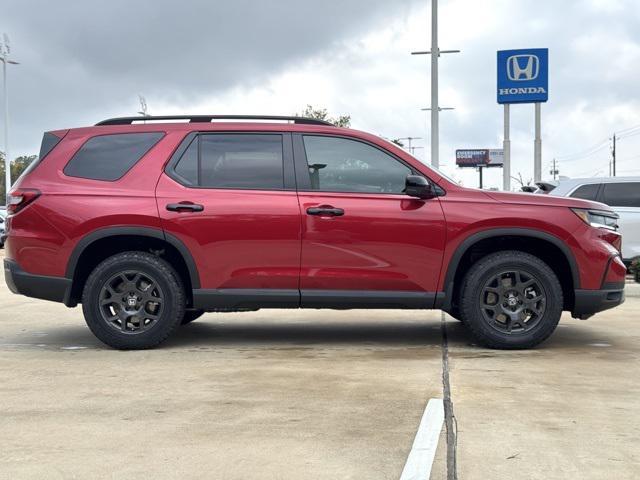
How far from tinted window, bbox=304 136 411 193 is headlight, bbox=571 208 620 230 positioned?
55.9 inches

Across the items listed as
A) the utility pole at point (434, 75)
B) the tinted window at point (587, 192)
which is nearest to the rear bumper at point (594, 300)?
the tinted window at point (587, 192)

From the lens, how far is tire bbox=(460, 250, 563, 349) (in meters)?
6.50

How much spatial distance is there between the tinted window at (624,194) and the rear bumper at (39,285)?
370 inches

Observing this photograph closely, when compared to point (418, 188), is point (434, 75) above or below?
above

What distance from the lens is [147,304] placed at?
6.62 metres

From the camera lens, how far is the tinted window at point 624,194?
13164mm

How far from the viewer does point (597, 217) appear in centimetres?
670

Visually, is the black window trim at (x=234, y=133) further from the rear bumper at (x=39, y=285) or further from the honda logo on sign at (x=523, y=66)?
the honda logo on sign at (x=523, y=66)

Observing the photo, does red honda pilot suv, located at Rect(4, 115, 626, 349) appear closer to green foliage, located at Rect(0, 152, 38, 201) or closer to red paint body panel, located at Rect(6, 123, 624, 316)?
red paint body panel, located at Rect(6, 123, 624, 316)

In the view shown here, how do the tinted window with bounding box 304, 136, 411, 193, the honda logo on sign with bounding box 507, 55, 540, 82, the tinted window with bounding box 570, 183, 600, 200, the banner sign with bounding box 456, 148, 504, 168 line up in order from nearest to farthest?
1. the tinted window with bounding box 304, 136, 411, 193
2. the tinted window with bounding box 570, 183, 600, 200
3. the honda logo on sign with bounding box 507, 55, 540, 82
4. the banner sign with bounding box 456, 148, 504, 168

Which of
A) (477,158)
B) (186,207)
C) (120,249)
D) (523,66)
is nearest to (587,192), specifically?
(186,207)

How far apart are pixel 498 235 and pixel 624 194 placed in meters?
7.63

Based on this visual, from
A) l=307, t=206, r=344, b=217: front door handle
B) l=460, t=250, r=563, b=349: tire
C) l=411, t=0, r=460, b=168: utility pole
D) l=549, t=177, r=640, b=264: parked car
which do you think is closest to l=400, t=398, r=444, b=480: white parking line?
l=460, t=250, r=563, b=349: tire

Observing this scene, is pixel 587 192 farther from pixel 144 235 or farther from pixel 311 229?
pixel 144 235
